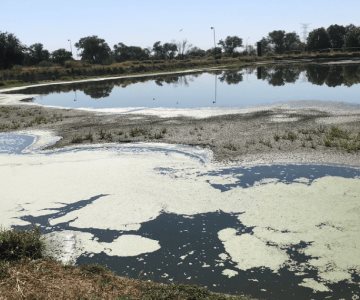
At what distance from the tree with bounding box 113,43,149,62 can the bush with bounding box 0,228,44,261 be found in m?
92.0

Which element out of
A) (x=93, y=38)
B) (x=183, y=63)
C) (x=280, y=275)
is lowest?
(x=280, y=275)

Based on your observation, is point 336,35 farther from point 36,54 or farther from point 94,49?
point 36,54

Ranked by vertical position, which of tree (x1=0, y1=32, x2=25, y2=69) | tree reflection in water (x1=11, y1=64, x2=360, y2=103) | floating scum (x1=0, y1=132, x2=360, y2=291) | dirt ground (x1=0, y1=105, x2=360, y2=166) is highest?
tree (x1=0, y1=32, x2=25, y2=69)

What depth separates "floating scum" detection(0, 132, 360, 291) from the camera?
273 inches

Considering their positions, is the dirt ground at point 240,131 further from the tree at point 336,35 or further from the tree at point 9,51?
the tree at point 336,35

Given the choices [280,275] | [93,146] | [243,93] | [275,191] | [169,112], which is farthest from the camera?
[243,93]

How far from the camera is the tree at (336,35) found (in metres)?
87.7

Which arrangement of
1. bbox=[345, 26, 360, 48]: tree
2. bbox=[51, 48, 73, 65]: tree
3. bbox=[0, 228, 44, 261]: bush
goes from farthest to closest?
bbox=[51, 48, 73, 65]: tree
bbox=[345, 26, 360, 48]: tree
bbox=[0, 228, 44, 261]: bush

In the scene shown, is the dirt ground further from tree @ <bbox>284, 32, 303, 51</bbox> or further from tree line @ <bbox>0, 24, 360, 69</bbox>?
tree @ <bbox>284, 32, 303, 51</bbox>

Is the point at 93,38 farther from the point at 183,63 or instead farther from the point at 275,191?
the point at 275,191

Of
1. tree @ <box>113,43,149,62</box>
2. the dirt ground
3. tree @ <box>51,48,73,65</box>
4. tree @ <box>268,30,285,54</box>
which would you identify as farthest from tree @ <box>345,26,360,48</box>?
the dirt ground

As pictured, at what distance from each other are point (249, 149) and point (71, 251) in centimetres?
726

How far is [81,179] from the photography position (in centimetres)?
1141

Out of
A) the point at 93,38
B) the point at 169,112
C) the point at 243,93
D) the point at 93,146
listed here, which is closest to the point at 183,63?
the point at 93,38
